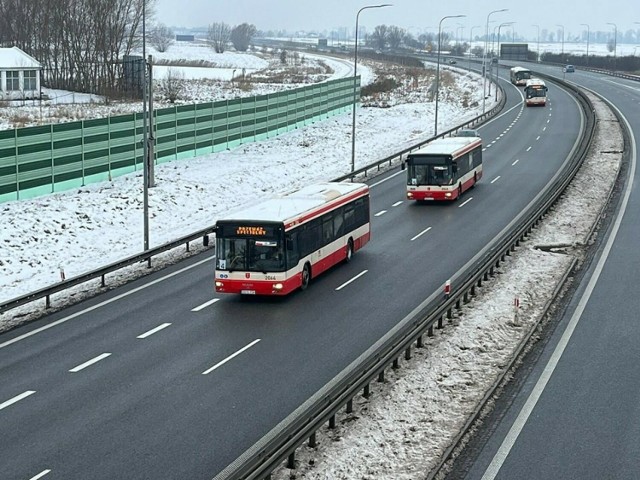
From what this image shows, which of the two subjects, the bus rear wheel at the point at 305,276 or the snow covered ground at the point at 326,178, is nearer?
the snow covered ground at the point at 326,178

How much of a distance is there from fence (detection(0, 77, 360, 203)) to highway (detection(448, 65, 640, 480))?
72.9 ft

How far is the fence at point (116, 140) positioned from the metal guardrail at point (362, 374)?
726 inches

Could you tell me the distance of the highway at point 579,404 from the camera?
54.2 feet

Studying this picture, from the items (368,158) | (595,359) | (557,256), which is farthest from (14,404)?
(368,158)

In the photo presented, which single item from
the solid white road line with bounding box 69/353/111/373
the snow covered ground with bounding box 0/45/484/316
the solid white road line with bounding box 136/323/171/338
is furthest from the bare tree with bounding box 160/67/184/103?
the solid white road line with bounding box 69/353/111/373

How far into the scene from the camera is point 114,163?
47250 millimetres

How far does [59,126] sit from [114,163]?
5.39 metres

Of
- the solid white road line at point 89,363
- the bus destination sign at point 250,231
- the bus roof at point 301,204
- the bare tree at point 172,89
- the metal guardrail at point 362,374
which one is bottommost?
the solid white road line at point 89,363

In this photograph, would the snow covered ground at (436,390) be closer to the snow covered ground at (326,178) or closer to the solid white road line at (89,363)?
the snow covered ground at (326,178)

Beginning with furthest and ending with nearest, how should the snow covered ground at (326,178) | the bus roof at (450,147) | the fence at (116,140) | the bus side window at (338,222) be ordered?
the bus roof at (450,147) → the fence at (116,140) → the bus side window at (338,222) → the snow covered ground at (326,178)

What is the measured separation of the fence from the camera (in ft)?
132

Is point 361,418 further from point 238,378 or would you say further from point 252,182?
point 252,182

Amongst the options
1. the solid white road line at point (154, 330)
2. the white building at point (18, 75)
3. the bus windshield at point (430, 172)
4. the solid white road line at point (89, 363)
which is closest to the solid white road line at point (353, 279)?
the solid white road line at point (154, 330)

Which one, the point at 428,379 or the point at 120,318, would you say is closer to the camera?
the point at 428,379
